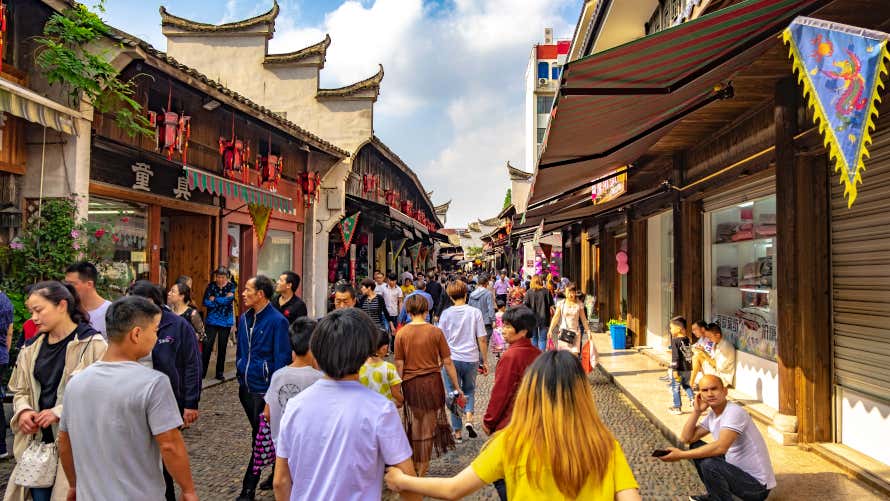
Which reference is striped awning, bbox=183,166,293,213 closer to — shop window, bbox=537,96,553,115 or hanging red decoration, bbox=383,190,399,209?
hanging red decoration, bbox=383,190,399,209

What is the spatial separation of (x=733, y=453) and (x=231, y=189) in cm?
856

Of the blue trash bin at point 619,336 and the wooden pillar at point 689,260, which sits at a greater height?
the wooden pillar at point 689,260

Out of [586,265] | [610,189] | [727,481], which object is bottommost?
[727,481]

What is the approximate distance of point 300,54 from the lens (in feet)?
57.1

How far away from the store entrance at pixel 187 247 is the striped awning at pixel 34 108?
4.26 m

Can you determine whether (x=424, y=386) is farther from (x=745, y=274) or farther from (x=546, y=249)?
(x=546, y=249)

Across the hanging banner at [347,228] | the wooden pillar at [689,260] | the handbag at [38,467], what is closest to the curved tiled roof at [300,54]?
the hanging banner at [347,228]

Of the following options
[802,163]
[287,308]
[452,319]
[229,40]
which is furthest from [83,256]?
[229,40]

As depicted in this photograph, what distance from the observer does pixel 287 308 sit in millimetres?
5609

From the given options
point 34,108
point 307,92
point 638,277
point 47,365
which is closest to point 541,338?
point 638,277

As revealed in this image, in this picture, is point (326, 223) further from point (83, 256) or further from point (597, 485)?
point (597, 485)

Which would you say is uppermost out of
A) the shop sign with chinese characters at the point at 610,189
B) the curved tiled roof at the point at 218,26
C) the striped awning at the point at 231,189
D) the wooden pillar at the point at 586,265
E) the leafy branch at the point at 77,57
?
the curved tiled roof at the point at 218,26

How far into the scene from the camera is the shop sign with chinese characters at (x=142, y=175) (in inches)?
332

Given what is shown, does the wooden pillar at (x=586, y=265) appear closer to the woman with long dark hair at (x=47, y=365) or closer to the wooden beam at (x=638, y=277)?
the wooden beam at (x=638, y=277)
